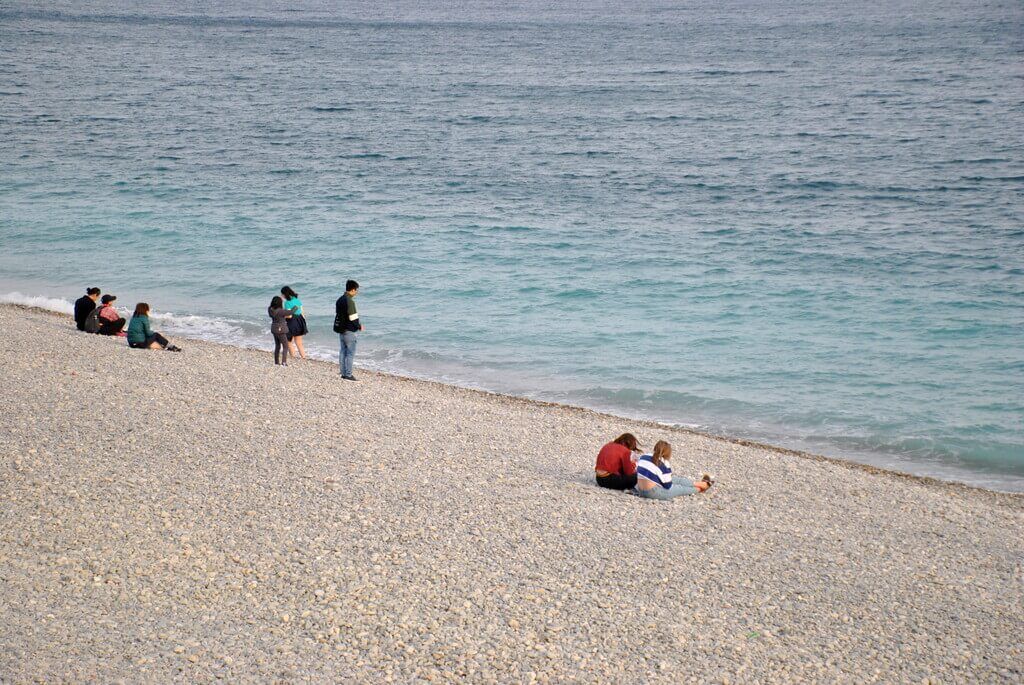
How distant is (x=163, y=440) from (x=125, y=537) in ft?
10.5

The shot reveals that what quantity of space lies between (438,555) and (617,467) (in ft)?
11.7

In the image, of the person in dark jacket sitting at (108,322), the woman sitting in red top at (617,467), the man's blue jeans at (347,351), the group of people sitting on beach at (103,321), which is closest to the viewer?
the woman sitting in red top at (617,467)

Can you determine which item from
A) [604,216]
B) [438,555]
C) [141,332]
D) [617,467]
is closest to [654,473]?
[617,467]

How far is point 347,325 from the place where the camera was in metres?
18.3

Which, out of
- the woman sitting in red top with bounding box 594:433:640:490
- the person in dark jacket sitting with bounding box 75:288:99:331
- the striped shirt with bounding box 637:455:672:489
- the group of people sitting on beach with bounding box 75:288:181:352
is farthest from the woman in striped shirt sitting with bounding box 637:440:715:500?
the person in dark jacket sitting with bounding box 75:288:99:331

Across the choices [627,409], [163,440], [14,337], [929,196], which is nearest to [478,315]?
[627,409]

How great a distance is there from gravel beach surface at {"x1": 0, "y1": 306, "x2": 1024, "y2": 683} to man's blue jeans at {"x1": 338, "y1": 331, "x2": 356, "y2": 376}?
2228mm

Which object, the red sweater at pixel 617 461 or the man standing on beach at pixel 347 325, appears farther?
the man standing on beach at pixel 347 325

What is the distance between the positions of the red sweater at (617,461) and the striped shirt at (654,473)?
16 cm

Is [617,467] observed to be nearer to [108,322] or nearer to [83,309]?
[108,322]

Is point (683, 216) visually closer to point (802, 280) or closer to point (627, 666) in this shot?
point (802, 280)

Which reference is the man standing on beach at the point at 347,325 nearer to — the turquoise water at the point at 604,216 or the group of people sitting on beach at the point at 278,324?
the group of people sitting on beach at the point at 278,324

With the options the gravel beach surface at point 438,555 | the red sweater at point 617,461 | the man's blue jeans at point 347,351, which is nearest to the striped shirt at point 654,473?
the red sweater at point 617,461

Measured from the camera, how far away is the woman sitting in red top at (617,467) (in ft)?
44.2
